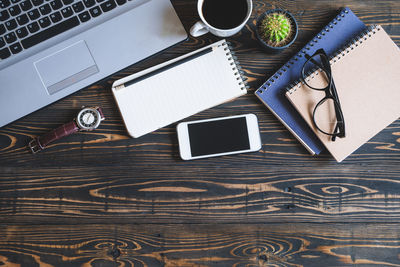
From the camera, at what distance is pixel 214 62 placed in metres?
0.75

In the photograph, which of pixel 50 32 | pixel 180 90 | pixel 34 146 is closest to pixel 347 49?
pixel 180 90

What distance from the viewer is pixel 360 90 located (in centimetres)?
73

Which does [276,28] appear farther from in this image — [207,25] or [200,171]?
[200,171]

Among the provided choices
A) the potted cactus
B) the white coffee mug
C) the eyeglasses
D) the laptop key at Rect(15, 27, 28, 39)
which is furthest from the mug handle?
the laptop key at Rect(15, 27, 28, 39)

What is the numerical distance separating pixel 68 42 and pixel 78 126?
179 mm

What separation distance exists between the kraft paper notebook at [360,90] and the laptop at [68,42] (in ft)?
1.02

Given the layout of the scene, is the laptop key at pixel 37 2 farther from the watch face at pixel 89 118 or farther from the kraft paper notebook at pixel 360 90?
the kraft paper notebook at pixel 360 90

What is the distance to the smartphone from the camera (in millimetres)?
756

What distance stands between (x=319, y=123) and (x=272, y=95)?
0.12 metres

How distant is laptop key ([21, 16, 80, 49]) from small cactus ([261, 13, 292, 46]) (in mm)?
389

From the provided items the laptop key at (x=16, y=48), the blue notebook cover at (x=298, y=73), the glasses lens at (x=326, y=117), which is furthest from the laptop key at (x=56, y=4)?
the glasses lens at (x=326, y=117)

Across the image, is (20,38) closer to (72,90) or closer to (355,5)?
(72,90)

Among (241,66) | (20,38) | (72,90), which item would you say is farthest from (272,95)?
(20,38)

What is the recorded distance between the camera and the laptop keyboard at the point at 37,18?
2.15 feet
